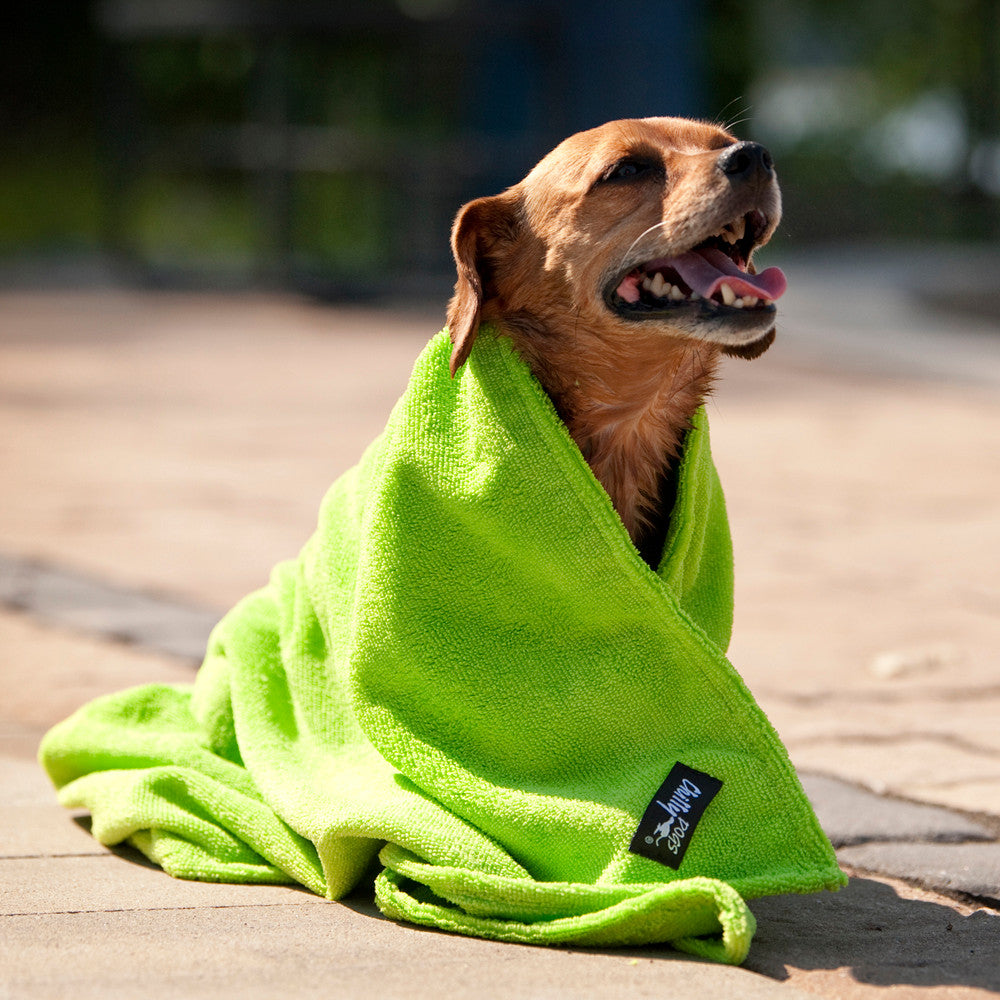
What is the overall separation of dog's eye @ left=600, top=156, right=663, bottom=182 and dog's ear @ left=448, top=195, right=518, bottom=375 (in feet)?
0.73

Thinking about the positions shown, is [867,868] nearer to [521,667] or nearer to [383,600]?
[521,667]

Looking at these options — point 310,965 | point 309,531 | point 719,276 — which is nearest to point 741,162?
point 719,276

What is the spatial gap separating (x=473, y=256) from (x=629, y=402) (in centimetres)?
40

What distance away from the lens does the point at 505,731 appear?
8.56 feet

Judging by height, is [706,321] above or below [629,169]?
below

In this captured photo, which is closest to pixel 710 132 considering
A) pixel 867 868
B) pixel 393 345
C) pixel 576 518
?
pixel 576 518

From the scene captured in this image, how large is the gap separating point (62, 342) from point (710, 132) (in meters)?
9.42

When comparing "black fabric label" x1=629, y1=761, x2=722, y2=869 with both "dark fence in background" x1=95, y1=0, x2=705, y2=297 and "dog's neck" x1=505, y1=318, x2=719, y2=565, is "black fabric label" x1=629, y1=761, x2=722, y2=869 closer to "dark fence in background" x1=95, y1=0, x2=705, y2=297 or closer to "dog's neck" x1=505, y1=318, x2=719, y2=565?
"dog's neck" x1=505, y1=318, x2=719, y2=565

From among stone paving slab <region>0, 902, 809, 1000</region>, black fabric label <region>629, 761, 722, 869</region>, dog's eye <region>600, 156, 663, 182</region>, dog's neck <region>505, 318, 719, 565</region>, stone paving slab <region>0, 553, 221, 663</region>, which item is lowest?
stone paving slab <region>0, 553, 221, 663</region>

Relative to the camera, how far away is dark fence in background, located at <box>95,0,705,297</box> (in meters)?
14.5

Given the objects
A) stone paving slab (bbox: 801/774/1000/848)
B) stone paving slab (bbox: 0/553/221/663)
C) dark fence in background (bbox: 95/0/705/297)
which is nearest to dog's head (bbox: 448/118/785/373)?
stone paving slab (bbox: 801/774/1000/848)

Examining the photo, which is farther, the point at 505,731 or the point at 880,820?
the point at 880,820

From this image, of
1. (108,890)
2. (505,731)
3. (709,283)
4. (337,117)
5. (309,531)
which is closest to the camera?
(505,731)

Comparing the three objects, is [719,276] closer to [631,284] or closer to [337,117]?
[631,284]
